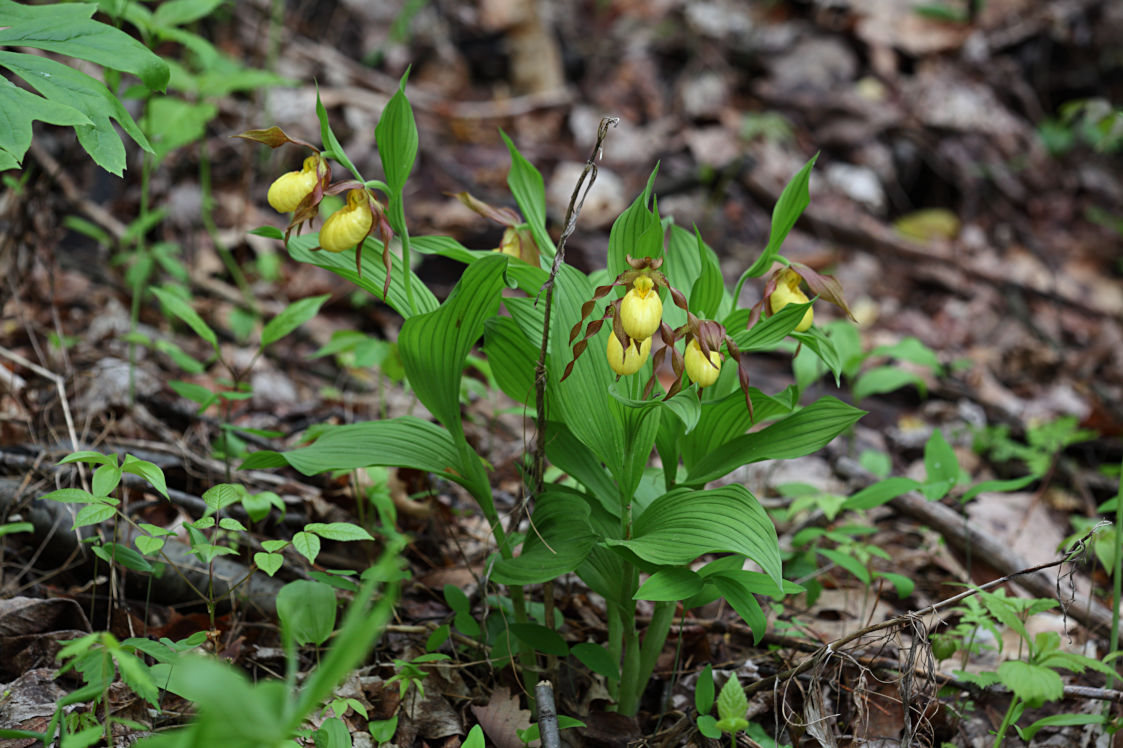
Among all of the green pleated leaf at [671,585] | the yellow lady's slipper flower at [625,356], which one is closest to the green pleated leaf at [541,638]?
the green pleated leaf at [671,585]

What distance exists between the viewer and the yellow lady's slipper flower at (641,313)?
42.3 inches

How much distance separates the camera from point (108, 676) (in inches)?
37.3

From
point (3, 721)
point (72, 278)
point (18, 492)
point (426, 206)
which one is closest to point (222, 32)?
point (426, 206)

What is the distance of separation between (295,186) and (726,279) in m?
2.87

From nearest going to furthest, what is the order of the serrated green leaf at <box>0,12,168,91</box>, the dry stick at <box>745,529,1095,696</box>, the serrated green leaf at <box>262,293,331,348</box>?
the dry stick at <box>745,529,1095,696</box>, the serrated green leaf at <box>0,12,168,91</box>, the serrated green leaf at <box>262,293,331,348</box>

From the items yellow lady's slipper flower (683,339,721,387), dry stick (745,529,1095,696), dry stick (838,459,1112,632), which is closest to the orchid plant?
yellow lady's slipper flower (683,339,721,387)

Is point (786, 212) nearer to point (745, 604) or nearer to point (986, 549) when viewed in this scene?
point (745, 604)

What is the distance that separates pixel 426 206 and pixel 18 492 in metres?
2.40

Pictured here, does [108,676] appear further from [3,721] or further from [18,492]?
[18,492]

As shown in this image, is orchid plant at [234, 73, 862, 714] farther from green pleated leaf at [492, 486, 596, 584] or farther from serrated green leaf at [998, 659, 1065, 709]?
serrated green leaf at [998, 659, 1065, 709]

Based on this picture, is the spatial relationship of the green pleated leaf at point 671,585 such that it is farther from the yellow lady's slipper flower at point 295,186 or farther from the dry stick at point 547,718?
the yellow lady's slipper flower at point 295,186

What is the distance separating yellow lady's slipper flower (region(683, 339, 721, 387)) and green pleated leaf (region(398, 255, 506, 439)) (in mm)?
298

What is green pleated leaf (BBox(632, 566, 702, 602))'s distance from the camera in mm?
1136

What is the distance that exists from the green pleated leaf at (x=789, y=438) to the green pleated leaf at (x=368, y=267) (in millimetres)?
555
